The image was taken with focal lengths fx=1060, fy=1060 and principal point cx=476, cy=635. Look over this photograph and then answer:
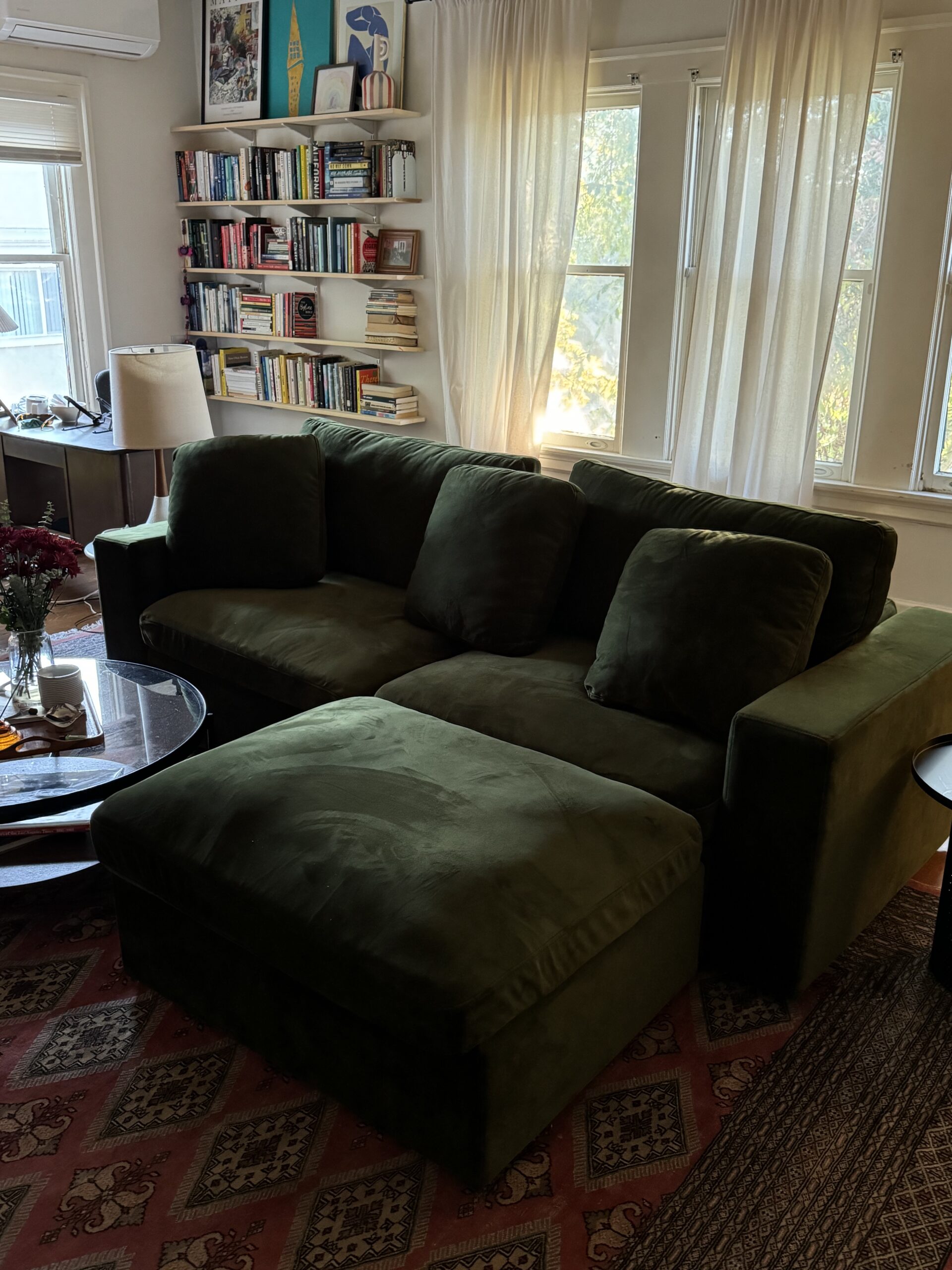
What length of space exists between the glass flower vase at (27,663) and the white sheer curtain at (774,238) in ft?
8.04

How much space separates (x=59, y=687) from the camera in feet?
8.19

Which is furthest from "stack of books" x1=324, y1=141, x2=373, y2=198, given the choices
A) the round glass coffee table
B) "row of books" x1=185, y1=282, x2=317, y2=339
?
the round glass coffee table

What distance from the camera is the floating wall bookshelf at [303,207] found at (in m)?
4.72

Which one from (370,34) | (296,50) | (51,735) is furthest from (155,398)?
(296,50)

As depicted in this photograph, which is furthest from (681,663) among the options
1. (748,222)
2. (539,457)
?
(539,457)

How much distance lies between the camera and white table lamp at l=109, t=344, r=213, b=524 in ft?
12.2

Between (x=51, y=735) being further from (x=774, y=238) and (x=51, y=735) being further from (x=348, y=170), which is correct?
(x=348, y=170)

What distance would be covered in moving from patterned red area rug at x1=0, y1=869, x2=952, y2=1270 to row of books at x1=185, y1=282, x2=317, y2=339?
3.78 meters

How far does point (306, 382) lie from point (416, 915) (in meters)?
4.03

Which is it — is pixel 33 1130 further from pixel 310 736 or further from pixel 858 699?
pixel 858 699

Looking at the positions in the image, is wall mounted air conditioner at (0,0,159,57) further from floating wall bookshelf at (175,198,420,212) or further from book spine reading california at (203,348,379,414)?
book spine reading california at (203,348,379,414)

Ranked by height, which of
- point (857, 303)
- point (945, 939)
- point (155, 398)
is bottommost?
point (945, 939)

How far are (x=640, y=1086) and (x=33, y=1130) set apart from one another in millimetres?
1050

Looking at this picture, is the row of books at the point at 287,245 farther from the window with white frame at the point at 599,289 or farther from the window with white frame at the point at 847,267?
the window with white frame at the point at 847,267
